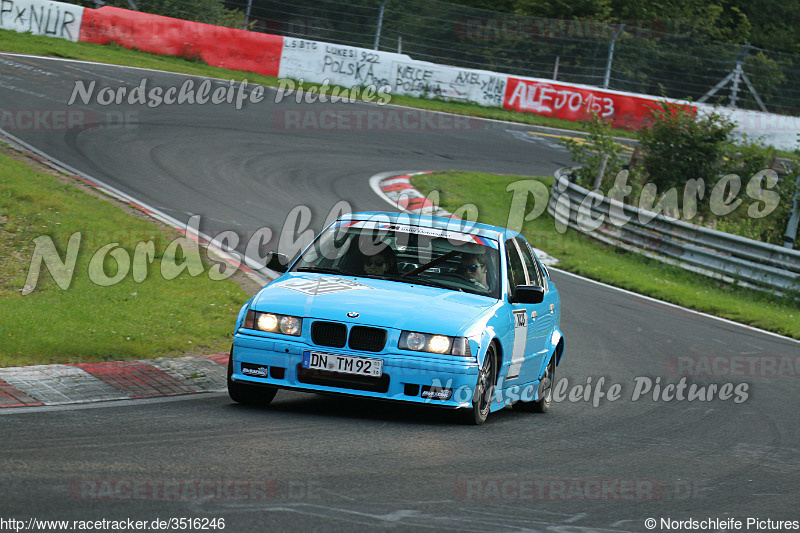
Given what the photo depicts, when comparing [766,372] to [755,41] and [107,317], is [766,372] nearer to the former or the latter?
[107,317]

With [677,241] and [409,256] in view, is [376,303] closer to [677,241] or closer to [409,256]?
[409,256]

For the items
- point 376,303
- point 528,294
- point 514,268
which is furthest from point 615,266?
point 376,303

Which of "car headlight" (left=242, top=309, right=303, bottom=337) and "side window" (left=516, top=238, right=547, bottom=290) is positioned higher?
"side window" (left=516, top=238, right=547, bottom=290)

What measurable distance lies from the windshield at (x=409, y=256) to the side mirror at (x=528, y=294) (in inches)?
6.4

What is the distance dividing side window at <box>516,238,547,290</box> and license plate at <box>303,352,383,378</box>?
98.9 inches

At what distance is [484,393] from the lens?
8.04 metres

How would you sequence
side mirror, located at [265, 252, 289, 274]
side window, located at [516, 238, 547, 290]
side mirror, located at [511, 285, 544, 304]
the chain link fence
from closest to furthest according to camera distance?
side mirror, located at [511, 285, 544, 304] < side mirror, located at [265, 252, 289, 274] < side window, located at [516, 238, 547, 290] < the chain link fence

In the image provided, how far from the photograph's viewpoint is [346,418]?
307 inches

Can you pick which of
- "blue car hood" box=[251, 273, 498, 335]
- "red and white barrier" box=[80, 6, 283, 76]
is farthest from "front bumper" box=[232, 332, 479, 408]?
"red and white barrier" box=[80, 6, 283, 76]

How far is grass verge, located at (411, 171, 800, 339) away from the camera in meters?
17.3

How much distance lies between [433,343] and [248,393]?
1437 mm

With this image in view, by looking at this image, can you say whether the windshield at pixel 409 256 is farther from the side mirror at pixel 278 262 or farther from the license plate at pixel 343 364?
the license plate at pixel 343 364

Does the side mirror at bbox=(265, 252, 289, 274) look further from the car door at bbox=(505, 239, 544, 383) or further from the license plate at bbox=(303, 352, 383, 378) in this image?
the car door at bbox=(505, 239, 544, 383)

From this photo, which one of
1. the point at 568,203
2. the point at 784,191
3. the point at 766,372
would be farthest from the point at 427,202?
the point at 766,372
